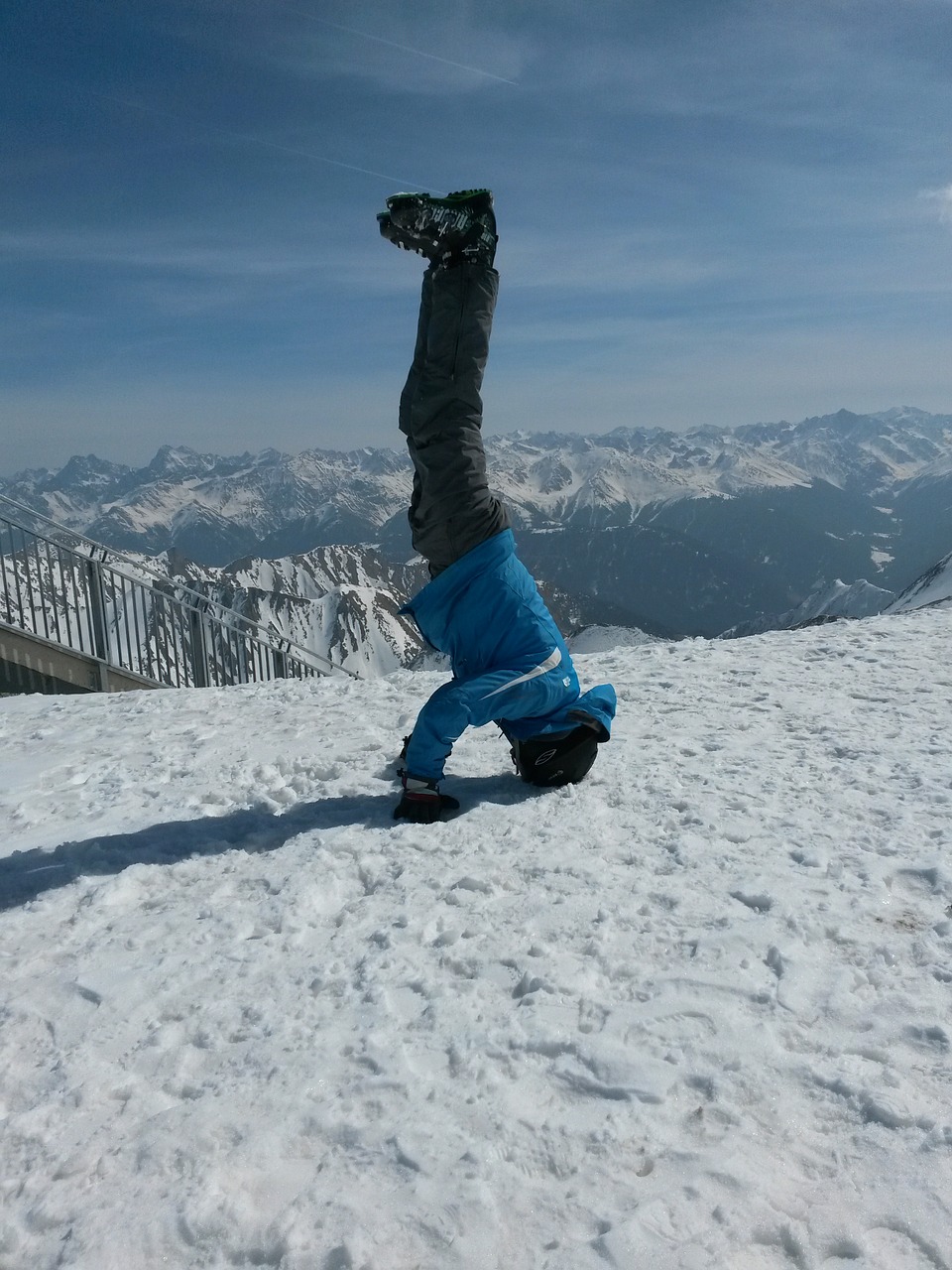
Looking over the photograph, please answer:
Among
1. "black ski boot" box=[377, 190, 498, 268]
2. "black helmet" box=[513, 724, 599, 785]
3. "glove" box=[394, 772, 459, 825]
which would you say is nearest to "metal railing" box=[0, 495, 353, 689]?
"black helmet" box=[513, 724, 599, 785]

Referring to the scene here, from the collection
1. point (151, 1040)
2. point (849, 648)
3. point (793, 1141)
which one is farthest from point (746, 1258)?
point (849, 648)

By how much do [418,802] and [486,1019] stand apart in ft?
6.72

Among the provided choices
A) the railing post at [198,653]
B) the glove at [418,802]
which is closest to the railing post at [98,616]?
the railing post at [198,653]

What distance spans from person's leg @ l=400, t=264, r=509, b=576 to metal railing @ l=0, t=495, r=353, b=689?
8.05 meters

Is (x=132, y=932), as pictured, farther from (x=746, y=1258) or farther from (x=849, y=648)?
(x=849, y=648)

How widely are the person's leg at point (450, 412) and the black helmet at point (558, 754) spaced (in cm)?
143

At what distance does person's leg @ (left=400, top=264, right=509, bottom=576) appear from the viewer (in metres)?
4.86

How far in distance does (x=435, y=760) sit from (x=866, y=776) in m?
3.03

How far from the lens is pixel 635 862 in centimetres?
443

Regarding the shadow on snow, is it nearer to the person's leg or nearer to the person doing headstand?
the person doing headstand

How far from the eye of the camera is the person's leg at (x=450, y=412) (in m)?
4.86

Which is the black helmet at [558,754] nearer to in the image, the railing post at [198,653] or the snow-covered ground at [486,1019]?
the snow-covered ground at [486,1019]

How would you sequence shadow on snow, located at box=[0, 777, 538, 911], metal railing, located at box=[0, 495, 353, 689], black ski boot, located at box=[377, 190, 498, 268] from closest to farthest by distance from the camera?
shadow on snow, located at box=[0, 777, 538, 911] → black ski boot, located at box=[377, 190, 498, 268] → metal railing, located at box=[0, 495, 353, 689]

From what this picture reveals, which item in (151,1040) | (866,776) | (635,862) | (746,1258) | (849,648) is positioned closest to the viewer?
(746,1258)
